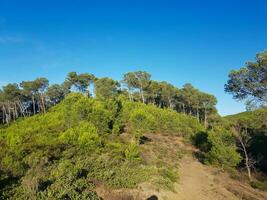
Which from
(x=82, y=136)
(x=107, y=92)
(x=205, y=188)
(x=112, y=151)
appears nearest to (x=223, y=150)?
(x=205, y=188)

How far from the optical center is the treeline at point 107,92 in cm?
7225

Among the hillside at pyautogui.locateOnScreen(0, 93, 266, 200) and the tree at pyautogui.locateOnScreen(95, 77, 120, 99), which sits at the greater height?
the tree at pyautogui.locateOnScreen(95, 77, 120, 99)

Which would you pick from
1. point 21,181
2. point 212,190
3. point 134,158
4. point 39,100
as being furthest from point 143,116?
point 39,100

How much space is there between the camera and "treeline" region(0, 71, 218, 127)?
A: 72.2 meters

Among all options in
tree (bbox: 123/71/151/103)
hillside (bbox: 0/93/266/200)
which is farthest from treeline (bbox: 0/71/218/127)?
hillside (bbox: 0/93/266/200)

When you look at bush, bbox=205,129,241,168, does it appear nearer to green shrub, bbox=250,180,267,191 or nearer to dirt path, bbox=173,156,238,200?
dirt path, bbox=173,156,238,200

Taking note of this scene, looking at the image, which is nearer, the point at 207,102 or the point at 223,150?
the point at 223,150

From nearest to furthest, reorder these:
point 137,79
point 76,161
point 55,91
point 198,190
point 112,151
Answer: point 198,190 < point 76,161 < point 112,151 < point 137,79 < point 55,91

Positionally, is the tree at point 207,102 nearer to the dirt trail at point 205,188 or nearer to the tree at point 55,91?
the tree at point 55,91

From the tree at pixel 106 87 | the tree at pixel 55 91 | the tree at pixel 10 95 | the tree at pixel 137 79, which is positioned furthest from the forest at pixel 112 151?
the tree at pixel 55 91

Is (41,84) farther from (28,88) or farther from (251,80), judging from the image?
(251,80)

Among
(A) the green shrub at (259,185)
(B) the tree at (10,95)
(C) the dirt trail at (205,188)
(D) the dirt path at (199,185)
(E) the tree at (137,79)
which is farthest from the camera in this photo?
(E) the tree at (137,79)

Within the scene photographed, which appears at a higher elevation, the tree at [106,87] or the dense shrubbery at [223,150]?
the tree at [106,87]

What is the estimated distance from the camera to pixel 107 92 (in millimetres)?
72062
